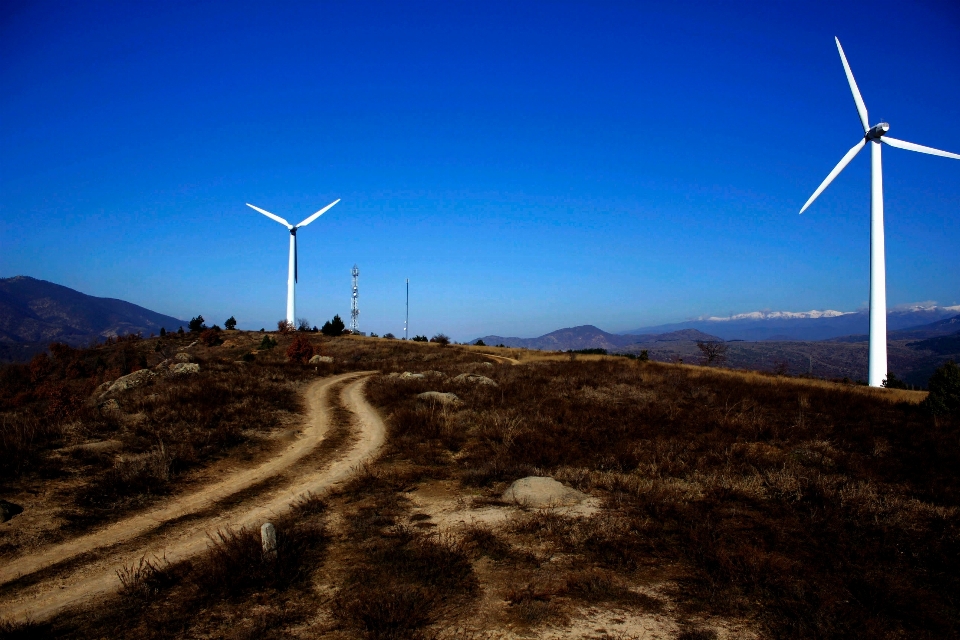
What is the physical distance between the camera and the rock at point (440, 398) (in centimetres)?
2431

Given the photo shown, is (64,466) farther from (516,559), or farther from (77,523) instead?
(516,559)

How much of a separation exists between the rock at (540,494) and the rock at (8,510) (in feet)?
36.0

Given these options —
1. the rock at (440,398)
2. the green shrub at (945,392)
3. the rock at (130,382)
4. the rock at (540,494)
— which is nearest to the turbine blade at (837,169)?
the green shrub at (945,392)

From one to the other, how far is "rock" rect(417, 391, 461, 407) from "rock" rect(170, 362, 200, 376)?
1414 cm

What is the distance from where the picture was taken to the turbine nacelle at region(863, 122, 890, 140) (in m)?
37.5

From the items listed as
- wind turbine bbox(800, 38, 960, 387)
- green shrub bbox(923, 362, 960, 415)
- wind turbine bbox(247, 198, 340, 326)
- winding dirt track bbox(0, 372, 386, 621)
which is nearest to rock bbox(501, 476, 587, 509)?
winding dirt track bbox(0, 372, 386, 621)

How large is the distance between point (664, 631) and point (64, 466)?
16.0m

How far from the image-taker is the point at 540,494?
40.8 feet

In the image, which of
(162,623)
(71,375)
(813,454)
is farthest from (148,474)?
(71,375)

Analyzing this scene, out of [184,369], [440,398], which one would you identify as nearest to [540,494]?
[440,398]

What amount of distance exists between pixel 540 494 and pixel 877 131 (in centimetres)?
4249

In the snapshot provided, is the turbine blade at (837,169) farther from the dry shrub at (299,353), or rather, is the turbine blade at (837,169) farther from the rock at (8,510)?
the rock at (8,510)

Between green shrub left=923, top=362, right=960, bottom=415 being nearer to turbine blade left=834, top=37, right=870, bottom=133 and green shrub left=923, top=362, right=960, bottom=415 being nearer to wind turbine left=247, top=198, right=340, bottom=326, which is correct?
turbine blade left=834, top=37, right=870, bottom=133

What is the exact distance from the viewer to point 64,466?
1430 centimetres
